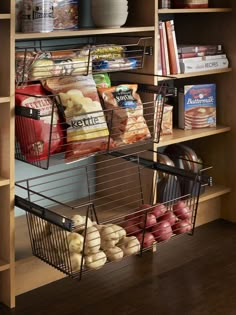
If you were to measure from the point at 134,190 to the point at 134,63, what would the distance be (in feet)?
1.96

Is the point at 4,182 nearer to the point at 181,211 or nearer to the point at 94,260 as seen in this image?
the point at 94,260

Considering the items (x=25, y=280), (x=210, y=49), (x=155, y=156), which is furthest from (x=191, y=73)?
(x=25, y=280)

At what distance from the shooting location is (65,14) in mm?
2678

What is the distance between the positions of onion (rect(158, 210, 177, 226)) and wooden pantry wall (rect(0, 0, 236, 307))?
1.12 ft

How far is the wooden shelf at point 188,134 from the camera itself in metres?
3.04

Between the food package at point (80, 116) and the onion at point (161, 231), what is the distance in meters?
0.39

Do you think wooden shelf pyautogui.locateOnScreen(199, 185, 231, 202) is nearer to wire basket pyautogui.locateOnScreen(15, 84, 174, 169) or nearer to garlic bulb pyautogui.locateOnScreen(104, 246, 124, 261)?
wire basket pyautogui.locateOnScreen(15, 84, 174, 169)

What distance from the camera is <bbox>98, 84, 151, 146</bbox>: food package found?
2.75m

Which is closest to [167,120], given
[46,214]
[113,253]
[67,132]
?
[67,132]

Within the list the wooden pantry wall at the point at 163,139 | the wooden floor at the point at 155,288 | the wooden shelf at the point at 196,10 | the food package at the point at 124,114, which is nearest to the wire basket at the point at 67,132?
the food package at the point at 124,114

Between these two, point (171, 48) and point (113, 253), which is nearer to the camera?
point (113, 253)

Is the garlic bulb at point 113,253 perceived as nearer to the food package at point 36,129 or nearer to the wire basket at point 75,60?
the food package at point 36,129

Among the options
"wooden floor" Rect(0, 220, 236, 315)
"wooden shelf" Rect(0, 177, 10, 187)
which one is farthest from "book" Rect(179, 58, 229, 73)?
"wooden shelf" Rect(0, 177, 10, 187)

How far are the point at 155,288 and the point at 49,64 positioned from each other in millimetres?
978
